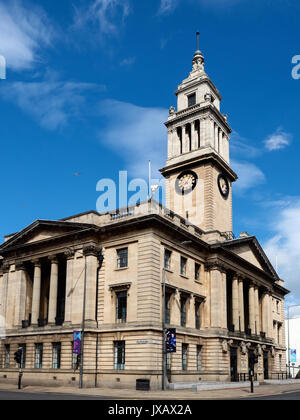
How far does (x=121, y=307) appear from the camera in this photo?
41.9 m

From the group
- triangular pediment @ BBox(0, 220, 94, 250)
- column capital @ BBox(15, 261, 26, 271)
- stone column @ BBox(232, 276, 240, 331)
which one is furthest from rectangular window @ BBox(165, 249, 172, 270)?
column capital @ BBox(15, 261, 26, 271)

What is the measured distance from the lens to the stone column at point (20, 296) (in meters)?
48.8

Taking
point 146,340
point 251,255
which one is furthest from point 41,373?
point 251,255

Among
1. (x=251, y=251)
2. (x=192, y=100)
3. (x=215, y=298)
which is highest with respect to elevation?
(x=192, y=100)

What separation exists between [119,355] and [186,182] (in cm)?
2595

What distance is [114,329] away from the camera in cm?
4084

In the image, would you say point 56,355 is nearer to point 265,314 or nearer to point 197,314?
point 197,314

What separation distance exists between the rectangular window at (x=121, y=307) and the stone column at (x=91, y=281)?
2.28m

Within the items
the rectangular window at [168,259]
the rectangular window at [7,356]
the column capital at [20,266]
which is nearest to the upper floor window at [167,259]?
the rectangular window at [168,259]

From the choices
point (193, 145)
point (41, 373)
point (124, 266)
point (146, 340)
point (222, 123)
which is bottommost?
point (41, 373)

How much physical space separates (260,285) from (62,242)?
94.9ft

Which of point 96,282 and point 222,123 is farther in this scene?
point 222,123

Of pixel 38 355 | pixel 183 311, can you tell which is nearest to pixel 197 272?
pixel 183 311

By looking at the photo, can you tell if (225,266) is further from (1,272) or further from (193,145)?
(1,272)
